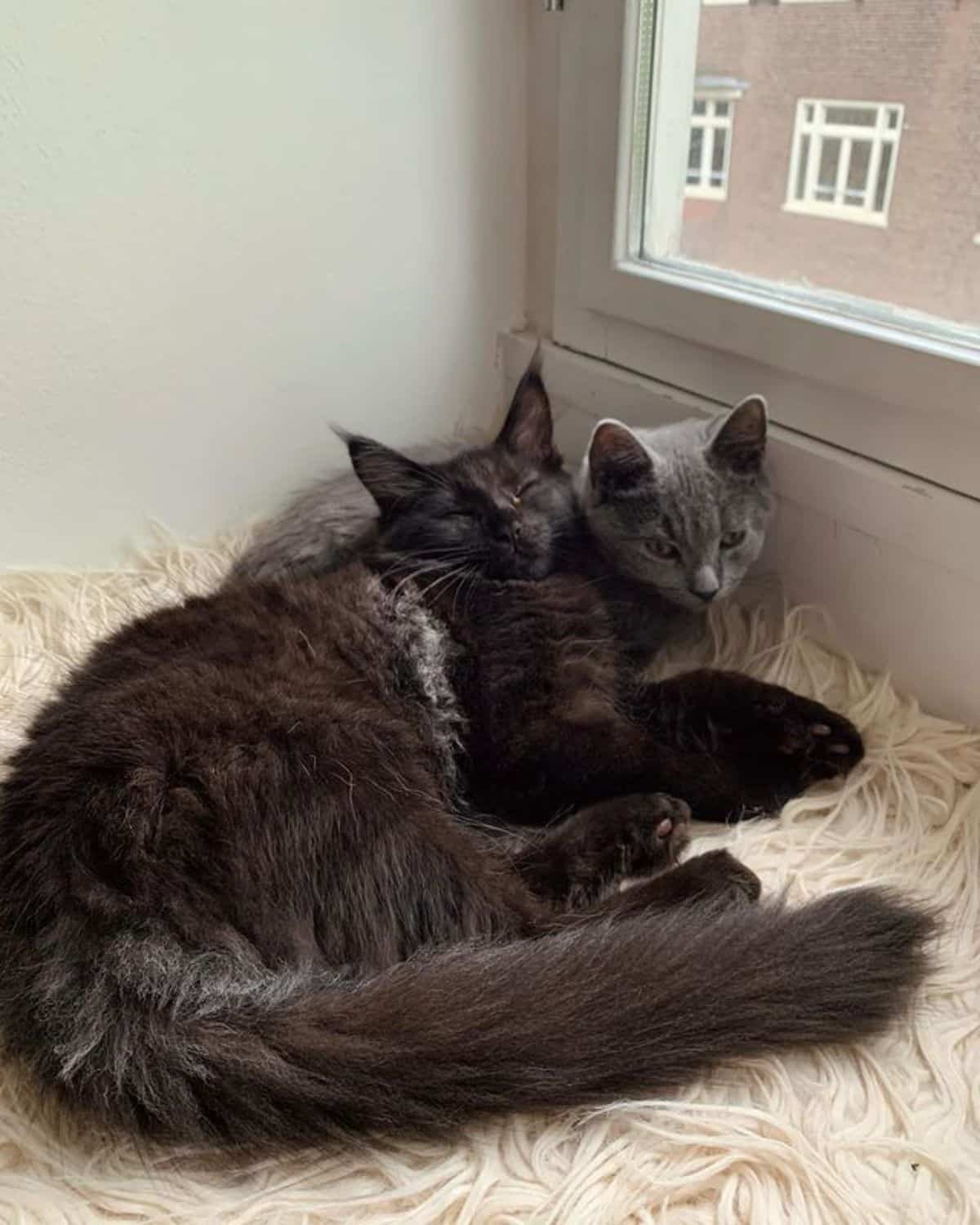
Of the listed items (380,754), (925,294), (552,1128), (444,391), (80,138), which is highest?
(80,138)

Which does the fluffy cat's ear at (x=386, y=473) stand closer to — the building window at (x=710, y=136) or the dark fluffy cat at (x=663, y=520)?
the dark fluffy cat at (x=663, y=520)

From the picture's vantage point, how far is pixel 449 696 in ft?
4.27

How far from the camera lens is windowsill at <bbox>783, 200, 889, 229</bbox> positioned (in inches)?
53.7

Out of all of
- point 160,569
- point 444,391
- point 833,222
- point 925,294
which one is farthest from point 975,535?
point 160,569

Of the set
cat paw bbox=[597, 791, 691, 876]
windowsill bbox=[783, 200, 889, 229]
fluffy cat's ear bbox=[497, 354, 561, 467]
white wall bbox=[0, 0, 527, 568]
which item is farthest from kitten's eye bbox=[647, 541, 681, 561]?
white wall bbox=[0, 0, 527, 568]

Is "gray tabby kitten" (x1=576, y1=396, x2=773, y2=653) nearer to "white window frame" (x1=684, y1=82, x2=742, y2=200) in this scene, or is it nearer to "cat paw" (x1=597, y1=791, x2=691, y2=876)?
"cat paw" (x1=597, y1=791, x2=691, y2=876)

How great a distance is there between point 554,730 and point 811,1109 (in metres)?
0.51

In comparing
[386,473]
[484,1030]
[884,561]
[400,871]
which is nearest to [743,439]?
[884,561]

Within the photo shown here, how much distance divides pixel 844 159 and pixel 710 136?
265mm

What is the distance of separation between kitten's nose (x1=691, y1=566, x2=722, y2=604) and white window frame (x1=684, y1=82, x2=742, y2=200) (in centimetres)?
65

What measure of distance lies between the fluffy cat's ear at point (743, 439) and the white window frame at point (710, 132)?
0.45m

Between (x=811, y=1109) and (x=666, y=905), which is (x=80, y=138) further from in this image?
(x=811, y=1109)

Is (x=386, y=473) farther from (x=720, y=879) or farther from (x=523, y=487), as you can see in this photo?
(x=720, y=879)

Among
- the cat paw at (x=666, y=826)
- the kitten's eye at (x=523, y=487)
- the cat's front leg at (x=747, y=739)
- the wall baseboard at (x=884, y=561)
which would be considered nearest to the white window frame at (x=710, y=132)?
the wall baseboard at (x=884, y=561)
